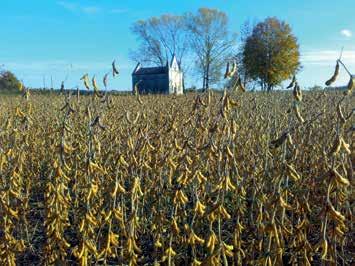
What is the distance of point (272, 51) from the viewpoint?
37406mm

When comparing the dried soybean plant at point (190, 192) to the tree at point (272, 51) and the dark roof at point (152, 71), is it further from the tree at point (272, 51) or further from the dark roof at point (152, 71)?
the dark roof at point (152, 71)

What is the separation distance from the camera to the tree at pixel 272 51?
36.5 metres

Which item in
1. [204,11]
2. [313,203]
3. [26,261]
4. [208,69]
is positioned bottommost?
[26,261]

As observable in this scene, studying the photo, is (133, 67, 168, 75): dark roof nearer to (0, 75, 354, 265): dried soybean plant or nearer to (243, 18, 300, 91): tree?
(243, 18, 300, 91): tree

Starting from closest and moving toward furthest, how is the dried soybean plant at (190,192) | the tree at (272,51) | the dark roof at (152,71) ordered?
the dried soybean plant at (190,192)
the tree at (272,51)
the dark roof at (152,71)

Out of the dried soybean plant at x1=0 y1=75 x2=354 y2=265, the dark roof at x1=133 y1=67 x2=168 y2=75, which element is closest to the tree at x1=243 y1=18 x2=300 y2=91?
the dark roof at x1=133 y1=67 x2=168 y2=75

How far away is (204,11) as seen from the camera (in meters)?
56.3

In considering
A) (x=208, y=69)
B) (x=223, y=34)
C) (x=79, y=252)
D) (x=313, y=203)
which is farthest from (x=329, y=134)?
(x=223, y=34)

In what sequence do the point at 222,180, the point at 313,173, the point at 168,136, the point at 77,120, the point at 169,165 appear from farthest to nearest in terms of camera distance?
the point at 77,120 → the point at 168,136 → the point at 313,173 → the point at 169,165 → the point at 222,180

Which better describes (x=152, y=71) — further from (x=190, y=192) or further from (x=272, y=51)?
(x=190, y=192)

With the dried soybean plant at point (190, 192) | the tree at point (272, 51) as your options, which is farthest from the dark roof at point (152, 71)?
the dried soybean plant at point (190, 192)

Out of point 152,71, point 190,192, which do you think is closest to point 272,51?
point 152,71

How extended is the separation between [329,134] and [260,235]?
1.53 m

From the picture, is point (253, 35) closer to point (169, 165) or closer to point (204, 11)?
point (204, 11)
